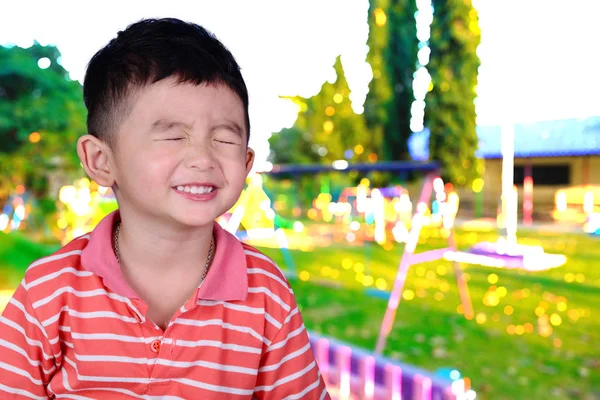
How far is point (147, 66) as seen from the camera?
93 cm

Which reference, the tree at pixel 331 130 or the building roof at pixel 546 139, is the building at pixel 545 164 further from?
the tree at pixel 331 130

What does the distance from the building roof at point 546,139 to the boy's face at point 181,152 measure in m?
14.5

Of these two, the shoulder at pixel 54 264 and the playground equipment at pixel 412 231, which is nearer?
the shoulder at pixel 54 264

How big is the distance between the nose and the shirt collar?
204 millimetres

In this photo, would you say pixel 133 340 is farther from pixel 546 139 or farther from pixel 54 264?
pixel 546 139

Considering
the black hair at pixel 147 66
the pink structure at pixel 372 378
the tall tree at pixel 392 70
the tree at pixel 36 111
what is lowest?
the pink structure at pixel 372 378

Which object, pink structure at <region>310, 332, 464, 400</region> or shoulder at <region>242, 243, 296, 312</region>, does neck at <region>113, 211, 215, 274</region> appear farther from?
pink structure at <region>310, 332, 464, 400</region>

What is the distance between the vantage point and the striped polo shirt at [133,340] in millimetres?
905

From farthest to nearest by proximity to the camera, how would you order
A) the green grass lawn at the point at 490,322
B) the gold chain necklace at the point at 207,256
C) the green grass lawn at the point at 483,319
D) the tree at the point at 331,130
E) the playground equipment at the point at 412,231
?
the tree at the point at 331,130 → the playground equipment at the point at 412,231 → the green grass lawn at the point at 490,322 → the green grass lawn at the point at 483,319 → the gold chain necklace at the point at 207,256

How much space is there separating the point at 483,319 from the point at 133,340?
183 inches

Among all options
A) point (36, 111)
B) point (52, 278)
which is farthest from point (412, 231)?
point (36, 111)

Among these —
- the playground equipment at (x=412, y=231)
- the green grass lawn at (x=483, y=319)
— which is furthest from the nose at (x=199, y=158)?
the playground equipment at (x=412, y=231)

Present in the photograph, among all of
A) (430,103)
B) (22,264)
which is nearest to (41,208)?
(22,264)

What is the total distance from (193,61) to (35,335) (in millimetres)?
495
